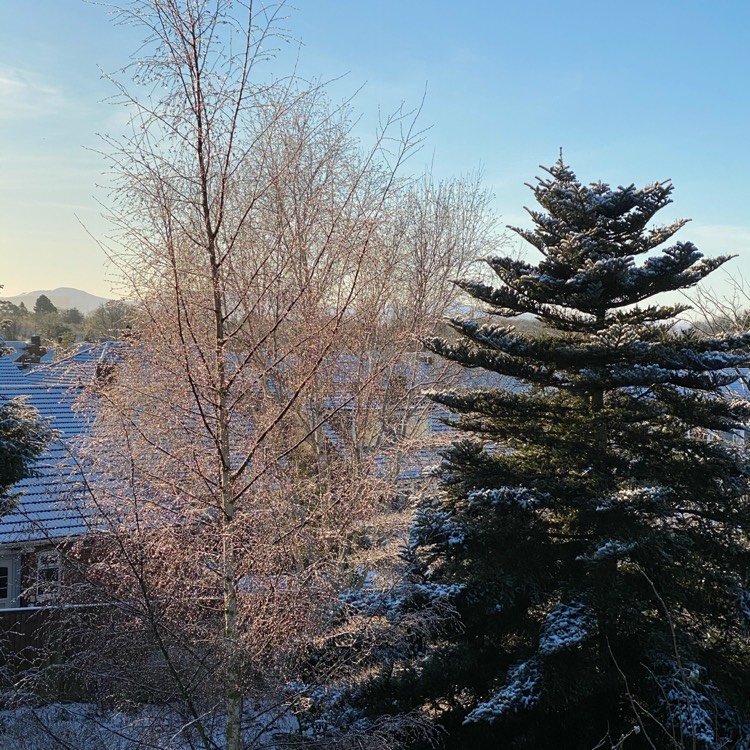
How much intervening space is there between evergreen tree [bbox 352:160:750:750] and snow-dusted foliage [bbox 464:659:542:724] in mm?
15

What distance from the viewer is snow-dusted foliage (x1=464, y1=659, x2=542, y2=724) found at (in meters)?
4.73

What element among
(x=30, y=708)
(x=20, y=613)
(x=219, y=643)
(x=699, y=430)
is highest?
(x=699, y=430)

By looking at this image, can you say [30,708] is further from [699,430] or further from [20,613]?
[699,430]

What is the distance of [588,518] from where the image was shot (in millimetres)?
5668

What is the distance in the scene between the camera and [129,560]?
356 centimetres

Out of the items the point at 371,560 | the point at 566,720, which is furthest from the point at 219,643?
the point at 371,560

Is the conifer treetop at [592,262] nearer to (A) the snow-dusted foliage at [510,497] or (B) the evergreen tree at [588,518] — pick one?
(B) the evergreen tree at [588,518]

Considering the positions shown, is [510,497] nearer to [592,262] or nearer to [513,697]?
[513,697]

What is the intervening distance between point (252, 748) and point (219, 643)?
73 cm

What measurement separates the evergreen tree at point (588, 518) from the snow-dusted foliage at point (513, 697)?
0.01 m

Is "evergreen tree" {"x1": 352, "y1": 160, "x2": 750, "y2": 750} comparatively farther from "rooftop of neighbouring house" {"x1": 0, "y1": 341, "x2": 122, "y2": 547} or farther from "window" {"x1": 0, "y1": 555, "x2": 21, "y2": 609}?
"window" {"x1": 0, "y1": 555, "x2": 21, "y2": 609}

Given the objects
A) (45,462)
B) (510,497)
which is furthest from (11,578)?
(510,497)

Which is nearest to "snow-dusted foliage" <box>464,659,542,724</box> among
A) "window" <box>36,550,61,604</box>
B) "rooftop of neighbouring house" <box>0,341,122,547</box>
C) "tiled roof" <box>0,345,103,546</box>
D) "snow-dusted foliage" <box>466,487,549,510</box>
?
"snow-dusted foliage" <box>466,487,549,510</box>

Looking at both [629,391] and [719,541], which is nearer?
[719,541]
